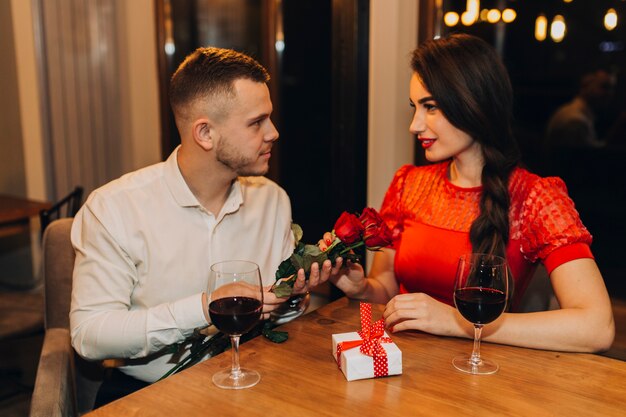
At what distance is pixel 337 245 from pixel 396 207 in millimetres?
678

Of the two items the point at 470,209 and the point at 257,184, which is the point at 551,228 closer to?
the point at 470,209

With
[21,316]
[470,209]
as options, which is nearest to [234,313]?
[470,209]

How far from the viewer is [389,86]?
11.8 ft

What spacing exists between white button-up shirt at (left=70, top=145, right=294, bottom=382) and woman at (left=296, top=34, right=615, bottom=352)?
14.7 inches

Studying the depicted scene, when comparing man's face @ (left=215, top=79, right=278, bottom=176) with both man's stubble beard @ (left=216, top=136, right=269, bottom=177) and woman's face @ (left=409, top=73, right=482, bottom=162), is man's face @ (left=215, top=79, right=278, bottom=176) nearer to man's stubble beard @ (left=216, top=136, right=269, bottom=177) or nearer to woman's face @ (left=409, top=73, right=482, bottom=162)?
man's stubble beard @ (left=216, top=136, right=269, bottom=177)

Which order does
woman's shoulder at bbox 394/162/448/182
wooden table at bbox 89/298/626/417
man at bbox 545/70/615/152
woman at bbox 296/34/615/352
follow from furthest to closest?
man at bbox 545/70/615/152 < woman's shoulder at bbox 394/162/448/182 < woman at bbox 296/34/615/352 < wooden table at bbox 89/298/626/417

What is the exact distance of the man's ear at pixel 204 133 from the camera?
198 centimetres

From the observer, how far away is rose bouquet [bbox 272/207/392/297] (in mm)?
1639

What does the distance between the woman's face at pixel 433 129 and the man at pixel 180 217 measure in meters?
0.47

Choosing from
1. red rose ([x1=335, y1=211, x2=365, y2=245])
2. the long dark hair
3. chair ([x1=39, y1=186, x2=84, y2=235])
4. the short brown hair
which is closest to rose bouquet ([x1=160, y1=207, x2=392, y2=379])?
red rose ([x1=335, y1=211, x2=365, y2=245])

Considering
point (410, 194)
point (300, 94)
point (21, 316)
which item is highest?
point (300, 94)

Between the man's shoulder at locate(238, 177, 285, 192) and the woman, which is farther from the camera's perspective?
the man's shoulder at locate(238, 177, 285, 192)

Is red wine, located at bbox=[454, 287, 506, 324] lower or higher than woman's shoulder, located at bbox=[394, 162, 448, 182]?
lower

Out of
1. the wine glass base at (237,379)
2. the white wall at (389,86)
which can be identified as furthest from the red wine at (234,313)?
the white wall at (389,86)
